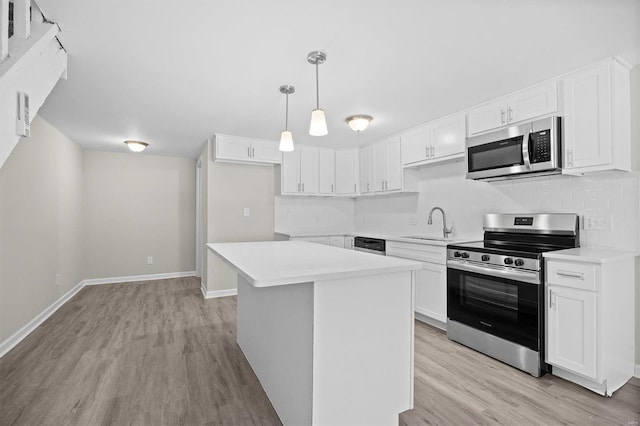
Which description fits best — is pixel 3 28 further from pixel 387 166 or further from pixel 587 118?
pixel 387 166

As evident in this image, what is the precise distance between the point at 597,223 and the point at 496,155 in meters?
0.92

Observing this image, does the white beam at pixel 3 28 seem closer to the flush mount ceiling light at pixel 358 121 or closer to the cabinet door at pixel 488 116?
the flush mount ceiling light at pixel 358 121

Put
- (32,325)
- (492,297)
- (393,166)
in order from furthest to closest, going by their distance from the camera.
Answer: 1. (393,166)
2. (32,325)
3. (492,297)

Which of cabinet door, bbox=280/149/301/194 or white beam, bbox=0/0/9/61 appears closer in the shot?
white beam, bbox=0/0/9/61

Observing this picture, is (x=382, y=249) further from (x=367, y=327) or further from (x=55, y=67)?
(x=55, y=67)

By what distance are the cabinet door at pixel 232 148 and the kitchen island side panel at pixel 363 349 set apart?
132 inches

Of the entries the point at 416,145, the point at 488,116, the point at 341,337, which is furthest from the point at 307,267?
the point at 416,145

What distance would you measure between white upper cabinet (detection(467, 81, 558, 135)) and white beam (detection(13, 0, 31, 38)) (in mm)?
3373

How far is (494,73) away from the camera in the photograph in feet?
8.20

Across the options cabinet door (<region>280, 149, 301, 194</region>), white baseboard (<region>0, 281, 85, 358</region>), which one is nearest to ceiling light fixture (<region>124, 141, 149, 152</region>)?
cabinet door (<region>280, 149, 301, 194</region>)

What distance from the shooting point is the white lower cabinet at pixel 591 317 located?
2.07 metres

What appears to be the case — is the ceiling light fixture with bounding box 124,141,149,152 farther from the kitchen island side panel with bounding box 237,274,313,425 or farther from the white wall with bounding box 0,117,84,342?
the kitchen island side panel with bounding box 237,274,313,425

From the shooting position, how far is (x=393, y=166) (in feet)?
14.3

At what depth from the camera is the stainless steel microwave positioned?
2.54m
